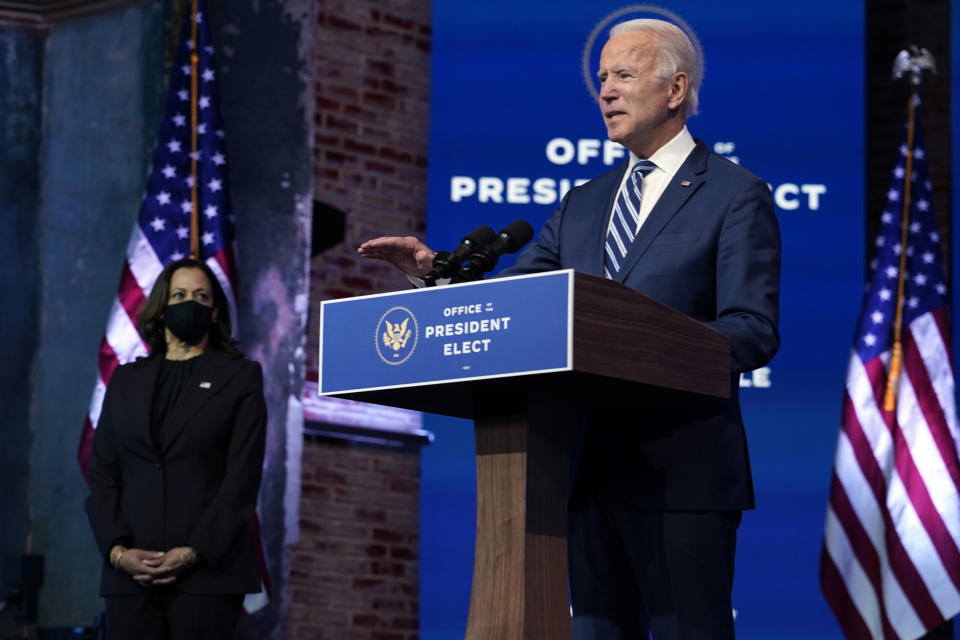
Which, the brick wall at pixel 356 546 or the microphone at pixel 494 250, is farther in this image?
the brick wall at pixel 356 546

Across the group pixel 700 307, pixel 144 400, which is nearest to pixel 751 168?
pixel 144 400

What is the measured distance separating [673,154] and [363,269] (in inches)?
153

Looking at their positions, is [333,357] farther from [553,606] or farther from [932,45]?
[932,45]

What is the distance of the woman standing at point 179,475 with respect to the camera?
14.0 ft

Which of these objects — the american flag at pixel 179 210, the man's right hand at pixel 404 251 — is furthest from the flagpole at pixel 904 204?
the man's right hand at pixel 404 251

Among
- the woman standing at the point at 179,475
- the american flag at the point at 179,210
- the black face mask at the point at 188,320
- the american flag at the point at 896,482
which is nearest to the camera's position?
the woman standing at the point at 179,475

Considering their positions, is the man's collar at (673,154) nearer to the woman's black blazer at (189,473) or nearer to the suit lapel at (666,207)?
the suit lapel at (666,207)

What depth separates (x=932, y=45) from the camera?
7188 millimetres

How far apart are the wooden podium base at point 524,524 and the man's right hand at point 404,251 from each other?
38 cm

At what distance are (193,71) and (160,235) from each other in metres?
0.72

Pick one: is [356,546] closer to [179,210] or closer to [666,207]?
[179,210]

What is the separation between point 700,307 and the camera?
8.40 ft

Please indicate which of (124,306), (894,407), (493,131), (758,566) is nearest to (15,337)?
(124,306)

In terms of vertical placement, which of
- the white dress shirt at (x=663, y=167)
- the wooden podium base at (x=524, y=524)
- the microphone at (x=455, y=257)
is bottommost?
the wooden podium base at (x=524, y=524)
